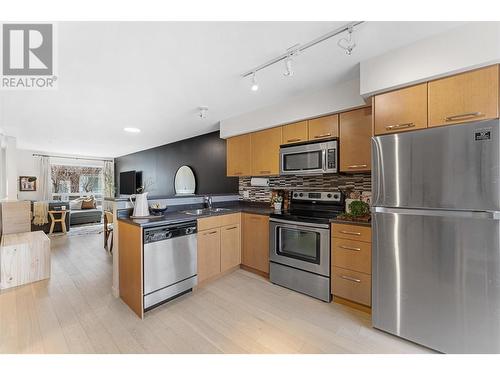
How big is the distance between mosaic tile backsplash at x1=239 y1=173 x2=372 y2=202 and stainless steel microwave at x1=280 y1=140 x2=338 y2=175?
1.25 ft

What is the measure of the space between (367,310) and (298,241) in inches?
33.9

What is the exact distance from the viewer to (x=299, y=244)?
2.34 metres

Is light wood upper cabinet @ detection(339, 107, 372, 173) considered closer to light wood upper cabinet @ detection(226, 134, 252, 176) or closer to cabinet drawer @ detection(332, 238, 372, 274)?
cabinet drawer @ detection(332, 238, 372, 274)

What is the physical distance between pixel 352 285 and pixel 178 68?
2.50m

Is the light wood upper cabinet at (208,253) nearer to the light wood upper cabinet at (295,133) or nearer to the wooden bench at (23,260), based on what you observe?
the light wood upper cabinet at (295,133)

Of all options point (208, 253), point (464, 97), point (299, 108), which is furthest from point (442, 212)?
point (208, 253)

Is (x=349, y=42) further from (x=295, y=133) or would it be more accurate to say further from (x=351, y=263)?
(x=351, y=263)

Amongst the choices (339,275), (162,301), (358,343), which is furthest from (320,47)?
(162,301)

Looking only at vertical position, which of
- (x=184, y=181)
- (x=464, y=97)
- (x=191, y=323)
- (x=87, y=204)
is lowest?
(x=191, y=323)

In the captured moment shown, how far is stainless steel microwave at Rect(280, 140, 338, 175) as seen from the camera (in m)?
2.32

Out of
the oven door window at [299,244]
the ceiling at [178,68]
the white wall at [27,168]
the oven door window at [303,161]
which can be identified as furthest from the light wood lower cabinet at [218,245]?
the white wall at [27,168]

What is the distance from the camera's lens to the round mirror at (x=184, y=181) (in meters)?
4.42

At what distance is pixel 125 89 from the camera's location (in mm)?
2170

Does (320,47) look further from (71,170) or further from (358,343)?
(71,170)
